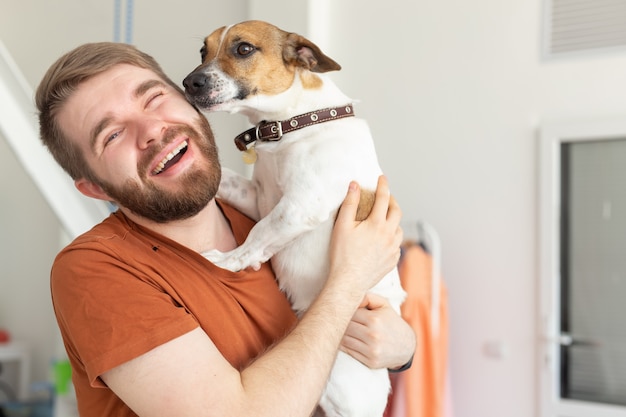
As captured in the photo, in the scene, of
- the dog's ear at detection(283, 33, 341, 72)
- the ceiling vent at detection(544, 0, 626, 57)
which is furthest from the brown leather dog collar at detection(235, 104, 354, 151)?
the ceiling vent at detection(544, 0, 626, 57)

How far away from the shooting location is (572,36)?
2.69 m

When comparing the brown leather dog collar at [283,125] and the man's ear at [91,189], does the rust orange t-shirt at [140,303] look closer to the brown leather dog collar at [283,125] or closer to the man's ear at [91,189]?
the man's ear at [91,189]

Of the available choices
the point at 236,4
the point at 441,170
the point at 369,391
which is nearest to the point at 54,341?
the point at 236,4

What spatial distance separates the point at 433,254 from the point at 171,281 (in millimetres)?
1732

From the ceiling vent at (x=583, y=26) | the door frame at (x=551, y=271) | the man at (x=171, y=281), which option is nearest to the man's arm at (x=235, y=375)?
the man at (x=171, y=281)

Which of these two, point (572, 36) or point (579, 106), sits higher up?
point (572, 36)

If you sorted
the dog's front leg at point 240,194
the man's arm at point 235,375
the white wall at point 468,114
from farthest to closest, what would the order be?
the white wall at point 468,114 < the dog's front leg at point 240,194 < the man's arm at point 235,375

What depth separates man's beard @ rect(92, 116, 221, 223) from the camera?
1123mm

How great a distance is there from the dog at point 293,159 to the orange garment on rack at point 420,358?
1.03 meters

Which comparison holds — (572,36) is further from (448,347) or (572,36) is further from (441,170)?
(448,347)

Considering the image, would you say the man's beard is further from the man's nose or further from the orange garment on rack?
the orange garment on rack

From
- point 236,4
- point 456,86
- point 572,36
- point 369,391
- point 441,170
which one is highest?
point 236,4

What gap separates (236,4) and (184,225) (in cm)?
199

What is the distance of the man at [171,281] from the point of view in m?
0.93
